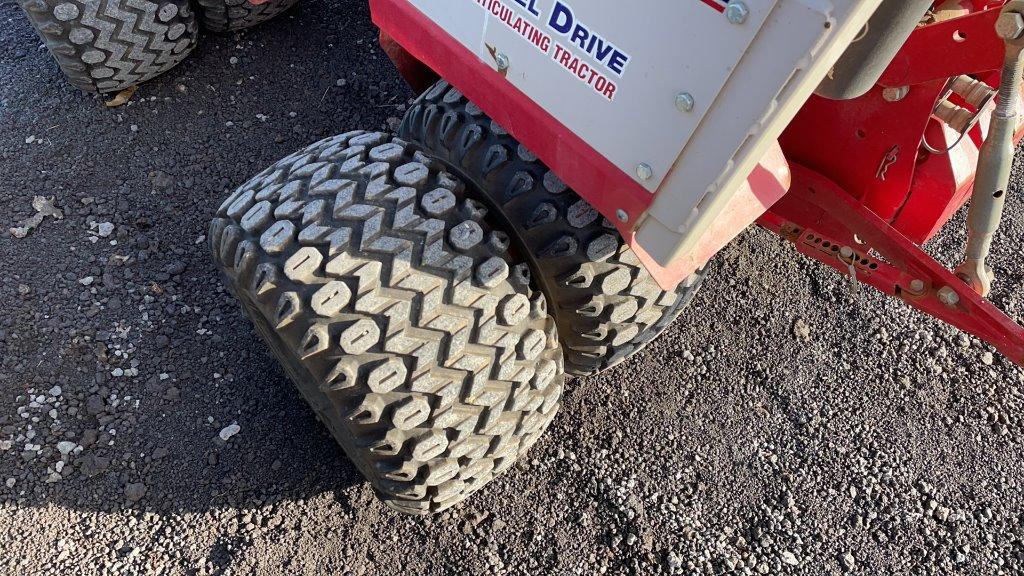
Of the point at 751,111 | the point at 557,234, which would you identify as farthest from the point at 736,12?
the point at 557,234

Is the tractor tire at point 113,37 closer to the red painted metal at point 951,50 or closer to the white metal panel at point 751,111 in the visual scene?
the white metal panel at point 751,111

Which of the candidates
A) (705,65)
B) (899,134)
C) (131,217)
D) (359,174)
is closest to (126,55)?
(131,217)

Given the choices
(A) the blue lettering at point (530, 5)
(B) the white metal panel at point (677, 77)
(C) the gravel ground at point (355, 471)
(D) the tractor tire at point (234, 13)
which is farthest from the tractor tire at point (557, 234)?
(D) the tractor tire at point (234, 13)

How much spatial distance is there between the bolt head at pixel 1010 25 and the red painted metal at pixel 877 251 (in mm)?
580

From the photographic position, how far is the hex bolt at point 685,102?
1349 mm

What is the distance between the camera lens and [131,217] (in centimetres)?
269

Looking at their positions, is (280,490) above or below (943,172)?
below

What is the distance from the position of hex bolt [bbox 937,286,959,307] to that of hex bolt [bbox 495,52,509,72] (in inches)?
47.8

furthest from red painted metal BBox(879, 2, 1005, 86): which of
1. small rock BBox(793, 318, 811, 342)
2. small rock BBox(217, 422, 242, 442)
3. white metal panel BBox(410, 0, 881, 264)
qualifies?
small rock BBox(217, 422, 242, 442)

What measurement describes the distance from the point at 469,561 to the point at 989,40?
170 cm

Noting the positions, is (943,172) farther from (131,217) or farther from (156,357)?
(131,217)

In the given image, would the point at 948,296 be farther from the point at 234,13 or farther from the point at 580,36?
the point at 234,13

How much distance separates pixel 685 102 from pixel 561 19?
0.30 meters

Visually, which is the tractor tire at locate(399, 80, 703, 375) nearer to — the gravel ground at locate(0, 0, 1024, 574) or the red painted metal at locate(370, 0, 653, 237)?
the red painted metal at locate(370, 0, 653, 237)
